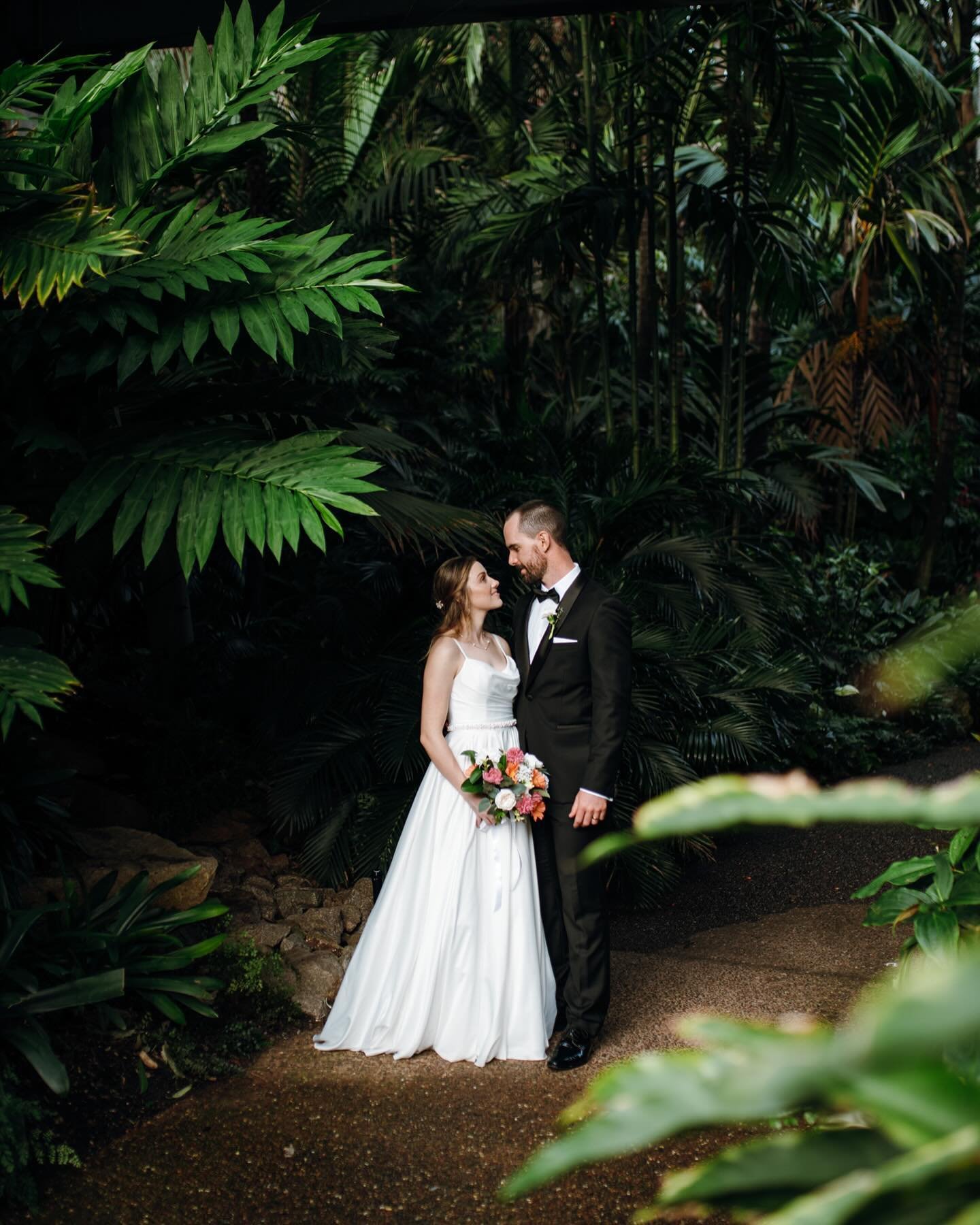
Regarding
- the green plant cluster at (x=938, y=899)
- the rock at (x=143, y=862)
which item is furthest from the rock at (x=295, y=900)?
the green plant cluster at (x=938, y=899)

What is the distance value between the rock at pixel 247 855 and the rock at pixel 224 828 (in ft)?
0.11

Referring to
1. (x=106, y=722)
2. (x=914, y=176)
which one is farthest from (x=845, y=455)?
(x=106, y=722)

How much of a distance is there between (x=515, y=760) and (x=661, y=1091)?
3.08 meters

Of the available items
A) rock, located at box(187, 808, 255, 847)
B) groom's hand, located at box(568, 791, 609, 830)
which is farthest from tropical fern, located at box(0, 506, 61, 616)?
rock, located at box(187, 808, 255, 847)

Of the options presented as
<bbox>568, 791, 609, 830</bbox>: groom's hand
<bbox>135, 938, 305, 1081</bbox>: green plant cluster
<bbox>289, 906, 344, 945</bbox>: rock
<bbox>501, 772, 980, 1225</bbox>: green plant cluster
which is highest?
<bbox>501, 772, 980, 1225</bbox>: green plant cluster

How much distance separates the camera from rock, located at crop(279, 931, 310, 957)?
14.8 feet

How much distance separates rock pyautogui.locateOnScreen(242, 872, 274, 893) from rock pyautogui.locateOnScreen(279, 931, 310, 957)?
456 mm

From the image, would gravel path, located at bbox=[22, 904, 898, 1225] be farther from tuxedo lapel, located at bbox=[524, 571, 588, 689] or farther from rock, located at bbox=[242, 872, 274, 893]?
tuxedo lapel, located at bbox=[524, 571, 588, 689]

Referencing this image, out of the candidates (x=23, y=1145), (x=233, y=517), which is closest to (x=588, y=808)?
(x=233, y=517)

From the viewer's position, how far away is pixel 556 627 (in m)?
3.91

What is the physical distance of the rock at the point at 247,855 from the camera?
529cm

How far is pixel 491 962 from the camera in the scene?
390 centimetres

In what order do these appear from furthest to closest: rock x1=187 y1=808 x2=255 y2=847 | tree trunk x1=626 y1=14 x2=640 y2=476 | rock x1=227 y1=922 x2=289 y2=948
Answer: tree trunk x1=626 y1=14 x2=640 y2=476 → rock x1=187 y1=808 x2=255 y2=847 → rock x1=227 y1=922 x2=289 y2=948

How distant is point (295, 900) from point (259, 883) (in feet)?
0.64
